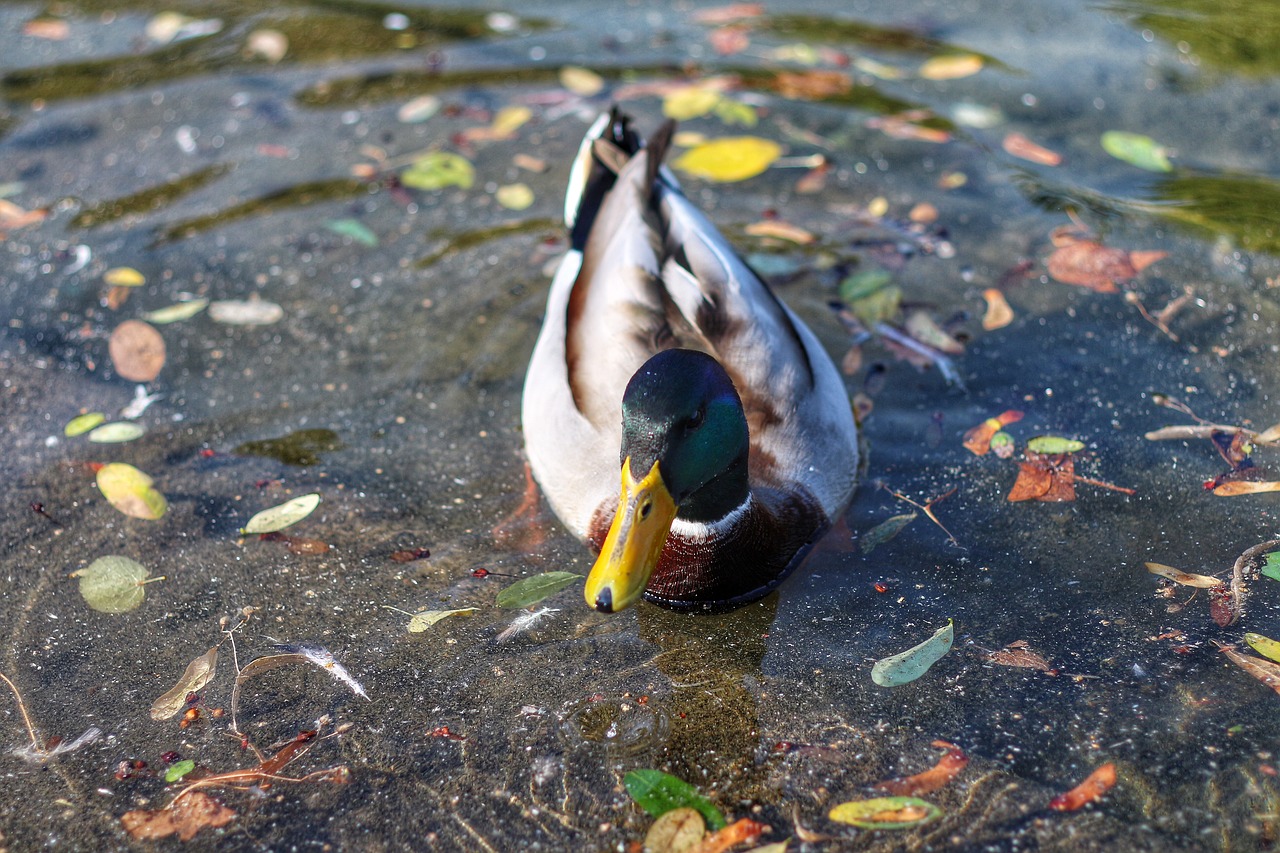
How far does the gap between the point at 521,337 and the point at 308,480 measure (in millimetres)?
1177

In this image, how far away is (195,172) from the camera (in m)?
5.83

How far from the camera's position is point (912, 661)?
3150 millimetres

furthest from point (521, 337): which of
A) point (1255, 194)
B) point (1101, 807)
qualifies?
point (1255, 194)

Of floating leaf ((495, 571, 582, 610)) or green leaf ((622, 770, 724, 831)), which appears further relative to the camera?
floating leaf ((495, 571, 582, 610))

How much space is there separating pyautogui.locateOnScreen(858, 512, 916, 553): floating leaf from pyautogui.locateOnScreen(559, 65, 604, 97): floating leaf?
11.6 ft

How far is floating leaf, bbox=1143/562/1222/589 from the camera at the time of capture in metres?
3.33

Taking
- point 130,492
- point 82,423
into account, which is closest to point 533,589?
point 130,492

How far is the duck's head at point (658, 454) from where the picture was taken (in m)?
2.95

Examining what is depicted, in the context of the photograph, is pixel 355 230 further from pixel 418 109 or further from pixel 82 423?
pixel 82 423

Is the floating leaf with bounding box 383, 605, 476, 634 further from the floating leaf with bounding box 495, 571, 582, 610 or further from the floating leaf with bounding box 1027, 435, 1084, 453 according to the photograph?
the floating leaf with bounding box 1027, 435, 1084, 453

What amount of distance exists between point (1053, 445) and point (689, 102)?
3.08 metres

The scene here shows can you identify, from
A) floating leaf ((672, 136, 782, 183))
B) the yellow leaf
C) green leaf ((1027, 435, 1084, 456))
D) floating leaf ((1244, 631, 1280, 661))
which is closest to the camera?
floating leaf ((1244, 631, 1280, 661))

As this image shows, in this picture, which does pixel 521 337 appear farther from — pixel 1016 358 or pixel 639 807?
pixel 639 807

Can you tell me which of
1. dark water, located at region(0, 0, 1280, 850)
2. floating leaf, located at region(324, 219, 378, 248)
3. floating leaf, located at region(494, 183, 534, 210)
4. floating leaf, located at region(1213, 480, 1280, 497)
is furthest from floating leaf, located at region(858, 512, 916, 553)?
floating leaf, located at region(324, 219, 378, 248)
